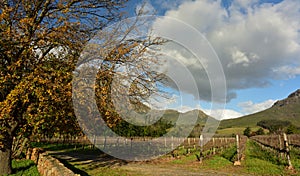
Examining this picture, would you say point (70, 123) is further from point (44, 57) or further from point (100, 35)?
point (100, 35)

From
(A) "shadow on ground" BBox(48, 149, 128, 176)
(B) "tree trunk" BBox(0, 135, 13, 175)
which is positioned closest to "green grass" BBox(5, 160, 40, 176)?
(B) "tree trunk" BBox(0, 135, 13, 175)

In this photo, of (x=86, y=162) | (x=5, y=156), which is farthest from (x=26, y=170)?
(x=86, y=162)

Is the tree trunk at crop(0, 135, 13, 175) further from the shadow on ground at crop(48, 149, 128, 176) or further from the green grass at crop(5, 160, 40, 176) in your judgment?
the shadow on ground at crop(48, 149, 128, 176)

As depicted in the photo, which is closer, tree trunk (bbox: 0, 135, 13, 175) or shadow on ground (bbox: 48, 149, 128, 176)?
tree trunk (bbox: 0, 135, 13, 175)

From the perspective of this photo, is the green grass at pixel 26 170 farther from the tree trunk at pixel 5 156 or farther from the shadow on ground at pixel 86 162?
the shadow on ground at pixel 86 162

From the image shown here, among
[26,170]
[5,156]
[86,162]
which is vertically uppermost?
[5,156]

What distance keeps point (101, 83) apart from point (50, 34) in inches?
100

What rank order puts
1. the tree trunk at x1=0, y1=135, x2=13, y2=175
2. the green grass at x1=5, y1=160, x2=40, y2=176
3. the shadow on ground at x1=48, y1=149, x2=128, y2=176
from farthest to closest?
the shadow on ground at x1=48, y1=149, x2=128, y2=176 → the green grass at x1=5, y1=160, x2=40, y2=176 → the tree trunk at x1=0, y1=135, x2=13, y2=175

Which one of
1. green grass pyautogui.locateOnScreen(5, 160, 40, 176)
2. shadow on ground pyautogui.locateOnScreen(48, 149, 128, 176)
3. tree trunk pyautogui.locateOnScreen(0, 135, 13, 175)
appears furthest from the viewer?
shadow on ground pyautogui.locateOnScreen(48, 149, 128, 176)

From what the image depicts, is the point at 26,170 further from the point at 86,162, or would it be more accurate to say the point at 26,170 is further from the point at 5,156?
the point at 86,162

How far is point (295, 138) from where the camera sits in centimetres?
2359

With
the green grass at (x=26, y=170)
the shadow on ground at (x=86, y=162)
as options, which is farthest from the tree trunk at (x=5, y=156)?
the shadow on ground at (x=86, y=162)

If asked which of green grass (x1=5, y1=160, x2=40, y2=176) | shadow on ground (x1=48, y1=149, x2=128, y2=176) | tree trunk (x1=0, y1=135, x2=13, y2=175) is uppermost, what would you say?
tree trunk (x1=0, y1=135, x2=13, y2=175)

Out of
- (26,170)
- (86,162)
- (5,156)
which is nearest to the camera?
(5,156)
